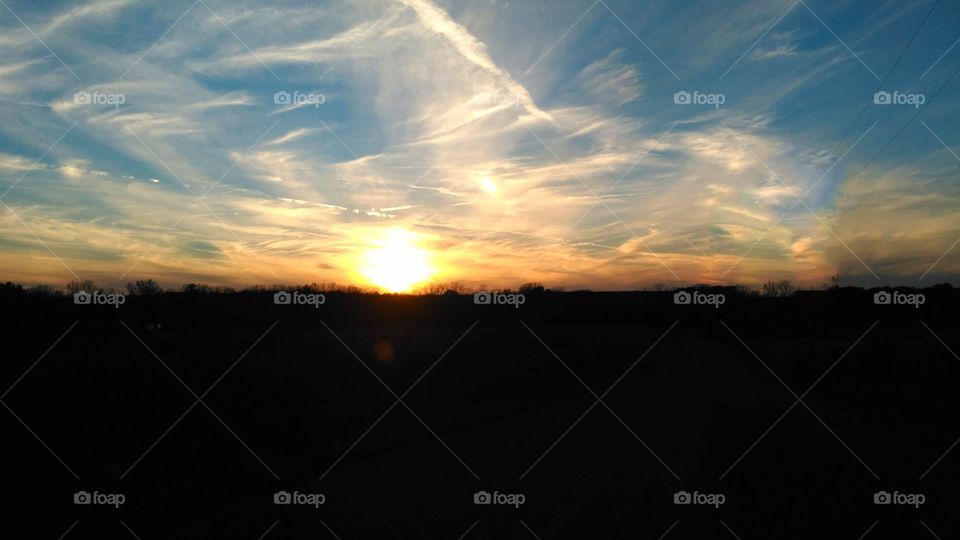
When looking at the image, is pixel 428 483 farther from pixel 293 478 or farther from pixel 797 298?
pixel 797 298

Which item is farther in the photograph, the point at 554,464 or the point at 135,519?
the point at 554,464

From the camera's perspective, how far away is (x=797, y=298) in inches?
1959

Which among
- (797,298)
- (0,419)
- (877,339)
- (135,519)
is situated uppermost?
(797,298)

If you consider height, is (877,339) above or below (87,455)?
above

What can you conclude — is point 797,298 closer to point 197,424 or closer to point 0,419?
point 197,424

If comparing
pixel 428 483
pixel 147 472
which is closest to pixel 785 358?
pixel 428 483

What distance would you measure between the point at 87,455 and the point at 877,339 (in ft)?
102

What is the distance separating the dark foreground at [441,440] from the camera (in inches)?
343

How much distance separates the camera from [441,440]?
1431 cm

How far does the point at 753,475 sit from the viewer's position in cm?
1094

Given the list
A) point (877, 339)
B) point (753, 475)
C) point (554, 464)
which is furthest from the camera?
point (877, 339)

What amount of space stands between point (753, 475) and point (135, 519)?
34.0ft

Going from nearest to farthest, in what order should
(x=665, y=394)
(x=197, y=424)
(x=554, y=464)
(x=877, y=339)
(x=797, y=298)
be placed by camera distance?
(x=554, y=464) < (x=197, y=424) < (x=665, y=394) < (x=877, y=339) < (x=797, y=298)

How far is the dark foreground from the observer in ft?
28.6
